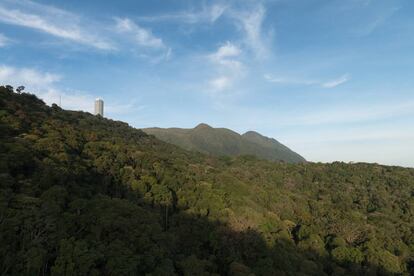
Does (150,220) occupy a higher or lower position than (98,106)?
lower

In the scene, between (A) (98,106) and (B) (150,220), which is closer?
(B) (150,220)

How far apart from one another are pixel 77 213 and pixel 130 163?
31.7m

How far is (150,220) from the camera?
2021 inches

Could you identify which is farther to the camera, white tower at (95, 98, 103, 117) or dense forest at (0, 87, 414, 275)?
white tower at (95, 98, 103, 117)

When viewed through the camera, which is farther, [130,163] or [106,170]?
[130,163]

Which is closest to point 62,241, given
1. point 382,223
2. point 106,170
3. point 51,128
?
point 106,170

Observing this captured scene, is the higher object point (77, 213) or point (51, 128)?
point (51, 128)

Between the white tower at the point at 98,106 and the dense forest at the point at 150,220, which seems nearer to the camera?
the dense forest at the point at 150,220

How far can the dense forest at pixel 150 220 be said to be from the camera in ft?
128

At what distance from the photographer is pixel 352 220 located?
8788 cm

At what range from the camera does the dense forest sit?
128 ft

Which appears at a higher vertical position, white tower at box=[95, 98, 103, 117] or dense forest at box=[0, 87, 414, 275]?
white tower at box=[95, 98, 103, 117]

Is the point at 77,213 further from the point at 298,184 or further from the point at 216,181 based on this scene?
the point at 298,184

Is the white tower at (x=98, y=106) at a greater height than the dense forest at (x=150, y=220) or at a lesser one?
greater
